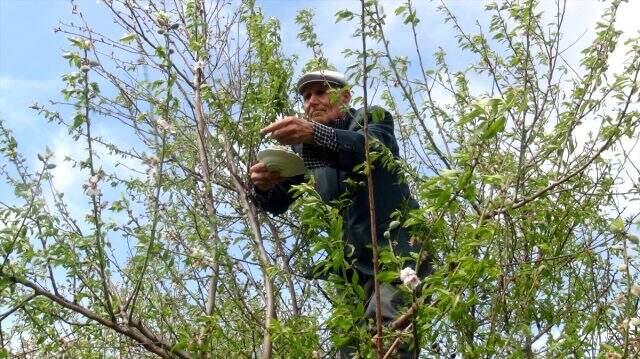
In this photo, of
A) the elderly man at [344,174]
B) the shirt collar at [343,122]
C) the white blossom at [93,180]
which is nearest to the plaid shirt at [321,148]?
the elderly man at [344,174]

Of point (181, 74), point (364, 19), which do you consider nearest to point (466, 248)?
point (364, 19)

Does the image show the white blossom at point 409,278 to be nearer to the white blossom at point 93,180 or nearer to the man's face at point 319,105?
the white blossom at point 93,180

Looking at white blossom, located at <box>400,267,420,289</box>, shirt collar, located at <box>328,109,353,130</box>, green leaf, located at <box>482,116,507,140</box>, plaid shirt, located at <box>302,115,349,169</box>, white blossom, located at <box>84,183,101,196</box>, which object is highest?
shirt collar, located at <box>328,109,353,130</box>

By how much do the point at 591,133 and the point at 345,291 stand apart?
184 centimetres

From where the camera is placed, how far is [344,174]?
3334 millimetres

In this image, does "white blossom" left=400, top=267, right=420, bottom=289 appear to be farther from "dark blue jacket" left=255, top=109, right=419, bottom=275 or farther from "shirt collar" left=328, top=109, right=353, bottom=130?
"shirt collar" left=328, top=109, right=353, bottom=130

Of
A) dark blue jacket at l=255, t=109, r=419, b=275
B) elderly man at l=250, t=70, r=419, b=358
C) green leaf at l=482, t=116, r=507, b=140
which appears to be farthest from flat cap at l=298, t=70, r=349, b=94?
green leaf at l=482, t=116, r=507, b=140

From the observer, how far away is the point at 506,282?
325 cm

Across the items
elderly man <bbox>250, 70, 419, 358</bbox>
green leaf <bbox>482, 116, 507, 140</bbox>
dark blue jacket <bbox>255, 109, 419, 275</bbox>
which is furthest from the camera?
dark blue jacket <bbox>255, 109, 419, 275</bbox>

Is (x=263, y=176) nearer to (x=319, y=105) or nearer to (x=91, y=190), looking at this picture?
(x=319, y=105)

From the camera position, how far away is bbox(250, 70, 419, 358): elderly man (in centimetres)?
305

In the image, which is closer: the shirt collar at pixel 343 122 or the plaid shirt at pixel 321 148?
the plaid shirt at pixel 321 148

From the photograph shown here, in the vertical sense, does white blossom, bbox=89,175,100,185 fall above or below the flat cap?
below

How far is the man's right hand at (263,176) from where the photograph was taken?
367cm
